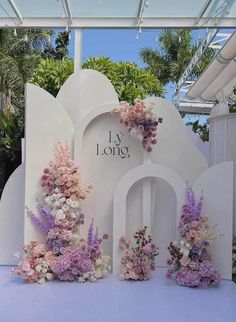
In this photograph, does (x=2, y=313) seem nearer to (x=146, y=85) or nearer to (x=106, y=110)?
(x=106, y=110)

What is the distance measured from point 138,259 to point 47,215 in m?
1.20

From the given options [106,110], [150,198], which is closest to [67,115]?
[106,110]

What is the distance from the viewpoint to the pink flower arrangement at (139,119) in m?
5.21

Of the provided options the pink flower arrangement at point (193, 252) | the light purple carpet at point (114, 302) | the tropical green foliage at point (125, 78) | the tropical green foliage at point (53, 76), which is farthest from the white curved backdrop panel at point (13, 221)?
the tropical green foliage at point (53, 76)

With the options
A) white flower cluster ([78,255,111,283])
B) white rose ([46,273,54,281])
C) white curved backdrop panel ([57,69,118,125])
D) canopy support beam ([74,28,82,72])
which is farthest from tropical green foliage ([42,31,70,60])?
white rose ([46,273,54,281])

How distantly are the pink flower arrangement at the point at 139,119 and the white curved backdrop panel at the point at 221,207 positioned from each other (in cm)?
87

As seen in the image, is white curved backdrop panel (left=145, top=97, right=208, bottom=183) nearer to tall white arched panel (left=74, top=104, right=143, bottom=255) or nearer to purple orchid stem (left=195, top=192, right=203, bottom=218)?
tall white arched panel (left=74, top=104, right=143, bottom=255)

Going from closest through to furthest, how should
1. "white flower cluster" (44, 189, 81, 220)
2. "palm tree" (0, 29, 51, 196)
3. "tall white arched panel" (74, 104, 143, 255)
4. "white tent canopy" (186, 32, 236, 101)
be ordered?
1. "white flower cluster" (44, 189, 81, 220)
2. "tall white arched panel" (74, 104, 143, 255)
3. "white tent canopy" (186, 32, 236, 101)
4. "palm tree" (0, 29, 51, 196)

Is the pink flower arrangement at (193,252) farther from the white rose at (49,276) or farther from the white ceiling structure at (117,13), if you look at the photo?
the white ceiling structure at (117,13)

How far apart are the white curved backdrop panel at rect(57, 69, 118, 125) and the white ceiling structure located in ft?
7.41

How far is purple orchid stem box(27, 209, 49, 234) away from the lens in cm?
513

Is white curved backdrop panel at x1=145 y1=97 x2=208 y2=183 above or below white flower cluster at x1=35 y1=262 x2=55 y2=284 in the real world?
above

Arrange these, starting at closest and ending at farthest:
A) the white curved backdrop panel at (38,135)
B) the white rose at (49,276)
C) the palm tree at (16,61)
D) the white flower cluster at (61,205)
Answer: the white rose at (49,276) → the white flower cluster at (61,205) → the white curved backdrop panel at (38,135) → the palm tree at (16,61)

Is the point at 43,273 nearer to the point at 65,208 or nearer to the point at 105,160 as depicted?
the point at 65,208
